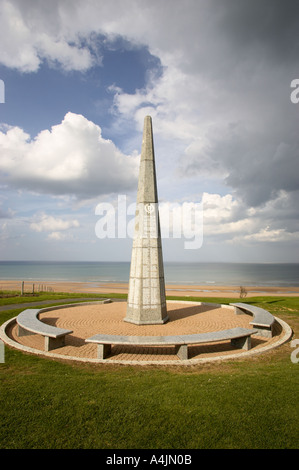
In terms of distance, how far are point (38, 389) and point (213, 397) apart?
11.0ft

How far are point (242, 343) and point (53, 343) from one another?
590 cm

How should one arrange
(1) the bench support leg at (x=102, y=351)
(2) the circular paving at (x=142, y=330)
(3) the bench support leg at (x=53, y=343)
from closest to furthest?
(1) the bench support leg at (x=102, y=351)
(2) the circular paving at (x=142, y=330)
(3) the bench support leg at (x=53, y=343)

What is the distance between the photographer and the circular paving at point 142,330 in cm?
732

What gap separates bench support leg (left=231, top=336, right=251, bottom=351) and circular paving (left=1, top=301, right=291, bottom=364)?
160 mm

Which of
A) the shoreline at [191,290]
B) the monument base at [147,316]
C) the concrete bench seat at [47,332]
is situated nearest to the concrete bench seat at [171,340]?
the concrete bench seat at [47,332]

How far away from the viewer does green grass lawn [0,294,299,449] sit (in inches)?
141

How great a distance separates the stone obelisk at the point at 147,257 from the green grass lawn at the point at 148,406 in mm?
4574

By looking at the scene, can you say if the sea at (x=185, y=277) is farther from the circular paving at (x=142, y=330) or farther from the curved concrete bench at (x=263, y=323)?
the curved concrete bench at (x=263, y=323)

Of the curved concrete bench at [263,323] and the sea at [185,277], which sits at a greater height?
the curved concrete bench at [263,323]

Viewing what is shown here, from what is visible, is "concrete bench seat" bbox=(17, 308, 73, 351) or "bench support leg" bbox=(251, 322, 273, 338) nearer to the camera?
"concrete bench seat" bbox=(17, 308, 73, 351)

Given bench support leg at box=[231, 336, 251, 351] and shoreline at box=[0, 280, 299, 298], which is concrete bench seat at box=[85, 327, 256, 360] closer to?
bench support leg at box=[231, 336, 251, 351]

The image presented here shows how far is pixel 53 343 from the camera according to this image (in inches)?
310

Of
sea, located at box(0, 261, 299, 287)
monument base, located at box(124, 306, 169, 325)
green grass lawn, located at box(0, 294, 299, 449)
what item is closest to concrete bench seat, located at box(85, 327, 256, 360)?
green grass lawn, located at box(0, 294, 299, 449)

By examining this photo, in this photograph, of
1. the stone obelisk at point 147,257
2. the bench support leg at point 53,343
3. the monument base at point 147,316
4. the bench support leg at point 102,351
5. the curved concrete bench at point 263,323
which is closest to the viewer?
the bench support leg at point 102,351
